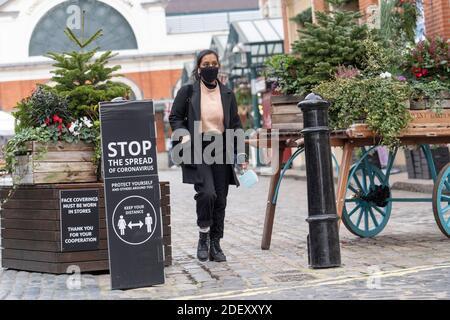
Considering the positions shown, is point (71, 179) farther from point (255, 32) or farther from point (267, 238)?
point (255, 32)

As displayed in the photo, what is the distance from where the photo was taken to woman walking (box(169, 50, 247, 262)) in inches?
308

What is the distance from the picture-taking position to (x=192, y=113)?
793 centimetres

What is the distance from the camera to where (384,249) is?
27.2 feet

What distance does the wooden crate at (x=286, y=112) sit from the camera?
848cm

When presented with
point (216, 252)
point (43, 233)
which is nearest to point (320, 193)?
point (216, 252)

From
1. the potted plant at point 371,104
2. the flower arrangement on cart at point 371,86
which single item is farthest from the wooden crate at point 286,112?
the potted plant at point 371,104

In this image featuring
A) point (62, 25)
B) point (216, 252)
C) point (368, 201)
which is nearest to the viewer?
point (216, 252)

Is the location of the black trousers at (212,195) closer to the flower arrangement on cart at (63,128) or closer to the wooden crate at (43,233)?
the wooden crate at (43,233)

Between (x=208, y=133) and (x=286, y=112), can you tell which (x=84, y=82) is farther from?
(x=286, y=112)

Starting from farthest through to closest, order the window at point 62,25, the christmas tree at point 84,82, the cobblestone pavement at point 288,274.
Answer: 1. the window at point 62,25
2. the christmas tree at point 84,82
3. the cobblestone pavement at point 288,274

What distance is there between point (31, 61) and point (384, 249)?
55.1 meters

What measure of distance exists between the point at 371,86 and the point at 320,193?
140 centimetres

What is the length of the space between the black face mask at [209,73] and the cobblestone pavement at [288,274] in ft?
5.10
